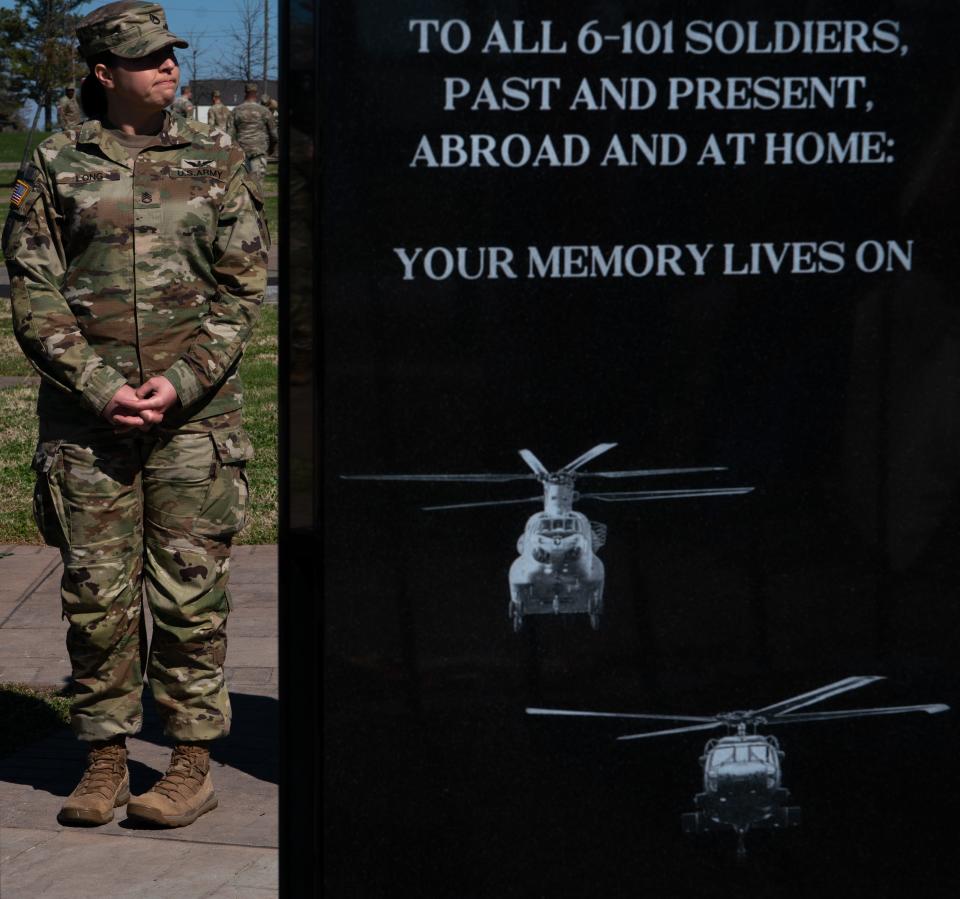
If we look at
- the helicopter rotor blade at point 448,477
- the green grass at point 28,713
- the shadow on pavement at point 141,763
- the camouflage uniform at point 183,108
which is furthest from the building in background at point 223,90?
the helicopter rotor blade at point 448,477

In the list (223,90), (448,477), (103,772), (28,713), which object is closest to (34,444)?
(28,713)

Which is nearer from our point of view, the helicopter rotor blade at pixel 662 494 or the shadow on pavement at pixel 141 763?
the helicopter rotor blade at pixel 662 494

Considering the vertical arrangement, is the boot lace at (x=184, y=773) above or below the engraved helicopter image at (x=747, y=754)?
below

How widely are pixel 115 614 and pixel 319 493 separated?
5.21 feet

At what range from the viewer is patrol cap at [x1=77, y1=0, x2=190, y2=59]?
3580mm

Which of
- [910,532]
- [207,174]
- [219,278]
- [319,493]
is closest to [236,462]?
[219,278]

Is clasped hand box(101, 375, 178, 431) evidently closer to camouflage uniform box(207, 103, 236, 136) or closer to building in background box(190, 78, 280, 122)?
camouflage uniform box(207, 103, 236, 136)

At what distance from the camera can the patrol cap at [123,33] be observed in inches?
141

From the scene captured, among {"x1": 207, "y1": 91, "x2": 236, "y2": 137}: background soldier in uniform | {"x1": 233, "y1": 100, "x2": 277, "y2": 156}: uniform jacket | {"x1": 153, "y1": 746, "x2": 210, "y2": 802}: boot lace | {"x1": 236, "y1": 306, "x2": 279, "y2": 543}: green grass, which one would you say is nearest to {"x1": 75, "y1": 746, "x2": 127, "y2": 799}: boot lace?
{"x1": 153, "y1": 746, "x2": 210, "y2": 802}: boot lace

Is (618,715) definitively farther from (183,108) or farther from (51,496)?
(183,108)

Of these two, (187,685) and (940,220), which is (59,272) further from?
(940,220)

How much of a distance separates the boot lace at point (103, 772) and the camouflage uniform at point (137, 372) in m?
0.07

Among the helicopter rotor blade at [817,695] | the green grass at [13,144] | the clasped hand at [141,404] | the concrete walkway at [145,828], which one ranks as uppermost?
the green grass at [13,144]

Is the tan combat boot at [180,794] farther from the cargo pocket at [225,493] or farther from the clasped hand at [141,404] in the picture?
the clasped hand at [141,404]
